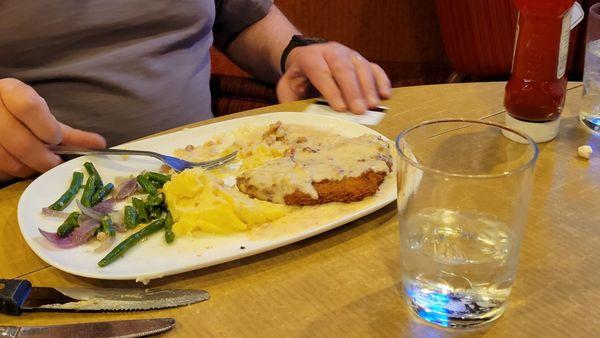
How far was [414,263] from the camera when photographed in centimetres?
74

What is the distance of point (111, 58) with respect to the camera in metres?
1.41

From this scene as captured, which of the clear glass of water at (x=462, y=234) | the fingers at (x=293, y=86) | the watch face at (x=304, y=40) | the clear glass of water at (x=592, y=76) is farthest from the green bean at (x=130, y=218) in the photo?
the clear glass of water at (x=592, y=76)

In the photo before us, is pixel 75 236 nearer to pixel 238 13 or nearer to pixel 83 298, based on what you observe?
pixel 83 298

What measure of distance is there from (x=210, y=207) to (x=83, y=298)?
0.21 meters

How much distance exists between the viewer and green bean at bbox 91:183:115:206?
1.03 meters

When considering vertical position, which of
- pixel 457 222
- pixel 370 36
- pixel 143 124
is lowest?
pixel 370 36

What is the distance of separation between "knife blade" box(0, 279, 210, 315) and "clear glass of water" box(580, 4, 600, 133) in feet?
2.68

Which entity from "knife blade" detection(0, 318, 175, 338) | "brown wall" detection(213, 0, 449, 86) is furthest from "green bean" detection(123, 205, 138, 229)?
"brown wall" detection(213, 0, 449, 86)

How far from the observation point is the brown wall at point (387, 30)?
3127 millimetres

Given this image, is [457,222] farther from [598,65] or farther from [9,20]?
[9,20]

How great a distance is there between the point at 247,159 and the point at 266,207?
0.73 feet

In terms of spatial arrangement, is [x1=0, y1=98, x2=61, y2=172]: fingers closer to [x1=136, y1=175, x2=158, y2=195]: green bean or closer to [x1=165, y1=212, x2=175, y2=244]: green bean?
[x1=136, y1=175, x2=158, y2=195]: green bean

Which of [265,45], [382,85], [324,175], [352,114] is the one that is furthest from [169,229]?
[265,45]

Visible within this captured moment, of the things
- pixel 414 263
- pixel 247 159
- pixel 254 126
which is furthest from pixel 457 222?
pixel 254 126
